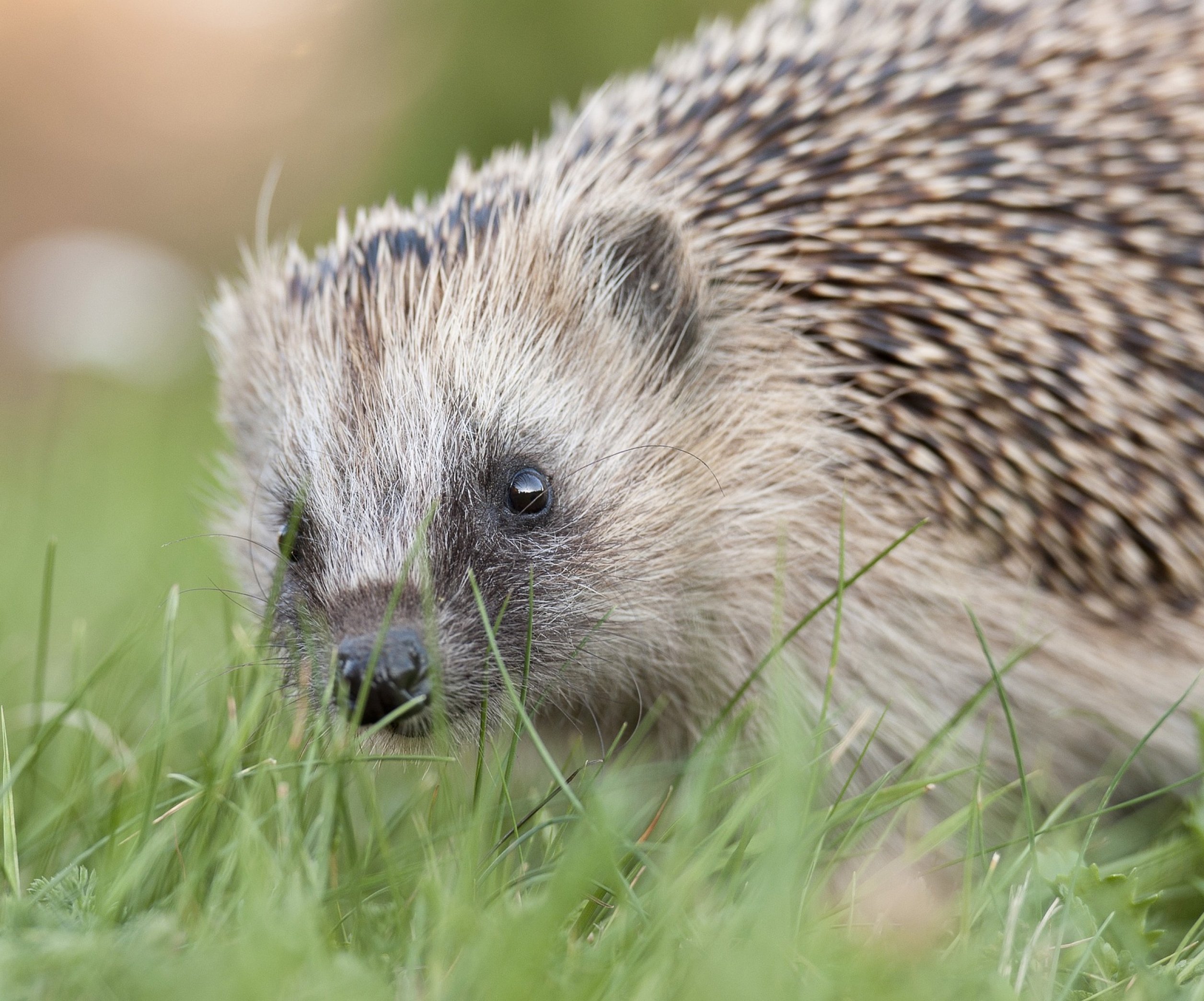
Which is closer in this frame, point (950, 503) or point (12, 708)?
point (950, 503)

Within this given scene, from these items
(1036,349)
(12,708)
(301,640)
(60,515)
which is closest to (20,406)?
(60,515)

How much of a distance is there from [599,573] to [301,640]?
1.81 feet

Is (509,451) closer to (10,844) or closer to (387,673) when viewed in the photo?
(387,673)

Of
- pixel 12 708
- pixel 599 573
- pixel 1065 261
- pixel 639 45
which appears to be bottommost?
pixel 12 708

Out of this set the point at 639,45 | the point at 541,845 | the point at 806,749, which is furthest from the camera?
the point at 639,45

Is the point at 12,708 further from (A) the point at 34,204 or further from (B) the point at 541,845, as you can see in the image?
(A) the point at 34,204

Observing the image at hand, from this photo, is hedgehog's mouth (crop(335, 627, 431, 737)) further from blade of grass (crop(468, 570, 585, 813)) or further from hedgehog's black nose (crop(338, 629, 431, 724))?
blade of grass (crop(468, 570, 585, 813))

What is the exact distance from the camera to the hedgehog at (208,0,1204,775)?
2318mm

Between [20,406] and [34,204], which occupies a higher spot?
[34,204]

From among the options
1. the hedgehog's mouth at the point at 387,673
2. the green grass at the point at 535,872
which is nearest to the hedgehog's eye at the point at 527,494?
the green grass at the point at 535,872

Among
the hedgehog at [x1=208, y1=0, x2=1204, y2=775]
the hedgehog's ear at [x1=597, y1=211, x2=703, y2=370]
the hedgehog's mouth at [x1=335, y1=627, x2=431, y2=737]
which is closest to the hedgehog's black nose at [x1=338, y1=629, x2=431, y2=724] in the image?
the hedgehog's mouth at [x1=335, y1=627, x2=431, y2=737]

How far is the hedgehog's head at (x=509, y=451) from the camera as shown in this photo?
2158mm

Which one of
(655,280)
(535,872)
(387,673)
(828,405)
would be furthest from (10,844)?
(828,405)

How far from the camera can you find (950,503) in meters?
2.40
